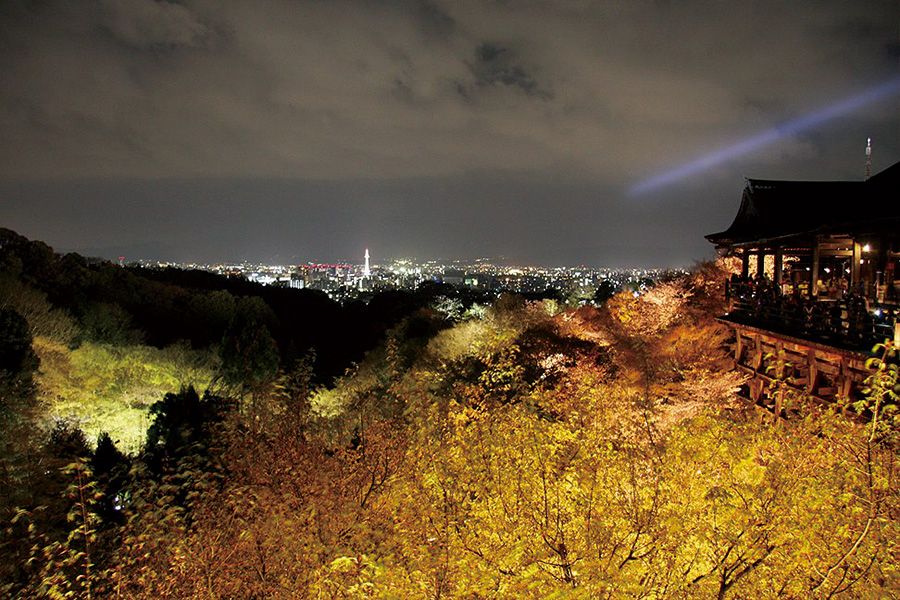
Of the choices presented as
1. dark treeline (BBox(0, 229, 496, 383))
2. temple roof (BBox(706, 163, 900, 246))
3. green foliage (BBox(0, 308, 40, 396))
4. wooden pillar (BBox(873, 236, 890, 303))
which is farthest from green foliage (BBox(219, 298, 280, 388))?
wooden pillar (BBox(873, 236, 890, 303))

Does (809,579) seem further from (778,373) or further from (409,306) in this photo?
(409,306)

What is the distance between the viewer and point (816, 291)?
701 inches

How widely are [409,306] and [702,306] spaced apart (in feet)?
150

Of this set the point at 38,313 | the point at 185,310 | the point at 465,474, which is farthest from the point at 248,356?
the point at 465,474

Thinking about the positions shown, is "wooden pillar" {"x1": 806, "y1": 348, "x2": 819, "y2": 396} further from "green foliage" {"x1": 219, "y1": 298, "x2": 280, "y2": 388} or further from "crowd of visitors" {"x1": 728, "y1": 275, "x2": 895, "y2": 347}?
"green foliage" {"x1": 219, "y1": 298, "x2": 280, "y2": 388}

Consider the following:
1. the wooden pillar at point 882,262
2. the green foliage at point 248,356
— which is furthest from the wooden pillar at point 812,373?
the green foliage at point 248,356

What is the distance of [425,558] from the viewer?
368 inches

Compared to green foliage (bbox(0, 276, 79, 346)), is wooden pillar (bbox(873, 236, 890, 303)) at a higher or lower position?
higher

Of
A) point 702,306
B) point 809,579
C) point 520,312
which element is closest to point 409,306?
point 520,312

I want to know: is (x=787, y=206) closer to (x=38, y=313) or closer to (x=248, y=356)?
(x=248, y=356)

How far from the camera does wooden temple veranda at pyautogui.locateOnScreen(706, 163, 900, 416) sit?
11555 millimetres

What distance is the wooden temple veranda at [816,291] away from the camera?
11.6 m

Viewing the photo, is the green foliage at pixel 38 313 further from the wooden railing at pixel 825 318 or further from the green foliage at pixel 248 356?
the wooden railing at pixel 825 318

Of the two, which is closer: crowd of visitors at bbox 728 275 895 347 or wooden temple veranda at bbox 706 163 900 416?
crowd of visitors at bbox 728 275 895 347
